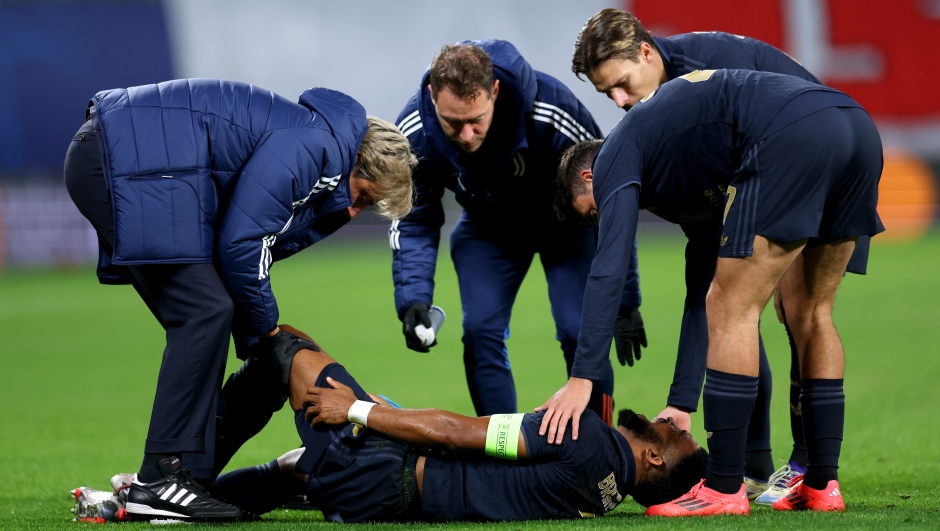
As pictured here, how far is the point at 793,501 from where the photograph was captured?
372 centimetres

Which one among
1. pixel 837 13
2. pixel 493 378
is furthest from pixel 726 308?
pixel 837 13

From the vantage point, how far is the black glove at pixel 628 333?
480cm

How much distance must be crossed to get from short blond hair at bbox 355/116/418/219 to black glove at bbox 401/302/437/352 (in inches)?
33.8

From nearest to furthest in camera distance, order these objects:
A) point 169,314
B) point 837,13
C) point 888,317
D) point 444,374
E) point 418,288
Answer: point 169,314
point 418,288
point 444,374
point 888,317
point 837,13

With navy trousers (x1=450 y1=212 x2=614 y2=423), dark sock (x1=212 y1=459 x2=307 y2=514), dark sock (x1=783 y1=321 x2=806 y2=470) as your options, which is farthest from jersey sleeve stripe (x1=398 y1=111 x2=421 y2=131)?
dark sock (x1=783 y1=321 x2=806 y2=470)

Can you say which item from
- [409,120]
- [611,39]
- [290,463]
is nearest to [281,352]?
[290,463]

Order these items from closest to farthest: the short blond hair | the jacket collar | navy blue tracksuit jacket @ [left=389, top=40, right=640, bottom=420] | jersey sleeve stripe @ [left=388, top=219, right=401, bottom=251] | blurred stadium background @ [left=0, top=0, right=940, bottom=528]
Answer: the short blond hair
the jacket collar
navy blue tracksuit jacket @ [left=389, top=40, right=640, bottom=420]
jersey sleeve stripe @ [left=388, top=219, right=401, bottom=251]
blurred stadium background @ [left=0, top=0, right=940, bottom=528]

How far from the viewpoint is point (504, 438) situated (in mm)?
3414

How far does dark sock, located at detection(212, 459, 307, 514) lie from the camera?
153 inches

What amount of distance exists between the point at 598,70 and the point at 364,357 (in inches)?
199

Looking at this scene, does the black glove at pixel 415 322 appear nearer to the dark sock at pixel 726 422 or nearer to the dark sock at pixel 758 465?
the dark sock at pixel 758 465

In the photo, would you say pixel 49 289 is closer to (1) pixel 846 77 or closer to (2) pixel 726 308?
(2) pixel 726 308

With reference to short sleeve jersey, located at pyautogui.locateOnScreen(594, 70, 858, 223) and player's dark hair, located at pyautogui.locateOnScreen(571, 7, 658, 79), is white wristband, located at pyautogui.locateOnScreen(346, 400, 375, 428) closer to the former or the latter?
short sleeve jersey, located at pyautogui.locateOnScreen(594, 70, 858, 223)

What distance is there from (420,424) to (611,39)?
1814 mm
